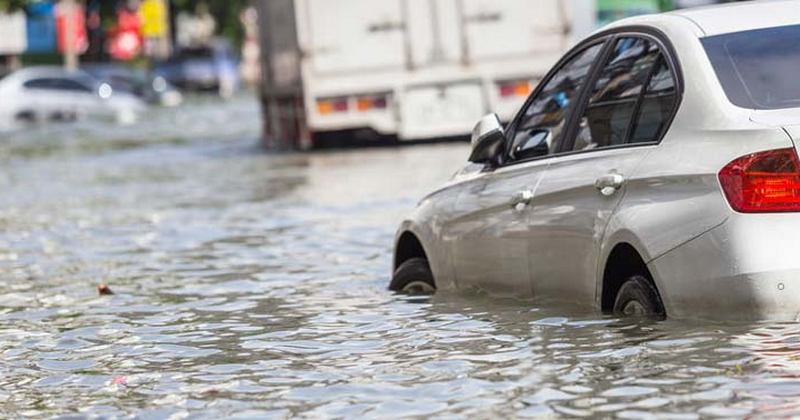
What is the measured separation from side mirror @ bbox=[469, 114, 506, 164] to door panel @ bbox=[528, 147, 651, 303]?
48cm

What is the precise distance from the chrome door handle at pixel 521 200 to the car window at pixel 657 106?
30.0 inches

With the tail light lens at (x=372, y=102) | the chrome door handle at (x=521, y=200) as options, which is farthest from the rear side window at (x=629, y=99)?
the tail light lens at (x=372, y=102)

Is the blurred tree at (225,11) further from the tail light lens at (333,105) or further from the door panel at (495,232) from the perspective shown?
the door panel at (495,232)

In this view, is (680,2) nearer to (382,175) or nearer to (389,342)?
(382,175)

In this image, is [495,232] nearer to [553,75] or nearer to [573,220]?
[553,75]

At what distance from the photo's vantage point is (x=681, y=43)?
8180mm

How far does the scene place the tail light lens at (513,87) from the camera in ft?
88.8

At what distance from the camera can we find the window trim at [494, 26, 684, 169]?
26.4 ft

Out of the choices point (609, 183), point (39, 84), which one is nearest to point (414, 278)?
point (609, 183)

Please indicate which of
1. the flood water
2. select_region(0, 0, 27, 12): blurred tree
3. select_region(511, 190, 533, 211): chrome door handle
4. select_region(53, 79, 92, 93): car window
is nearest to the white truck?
the flood water

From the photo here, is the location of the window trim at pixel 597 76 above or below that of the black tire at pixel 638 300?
above

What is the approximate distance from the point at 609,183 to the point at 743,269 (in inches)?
32.9

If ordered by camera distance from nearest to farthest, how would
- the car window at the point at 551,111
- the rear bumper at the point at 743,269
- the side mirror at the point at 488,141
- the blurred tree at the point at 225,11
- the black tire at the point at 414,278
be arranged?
the rear bumper at the point at 743,269, the car window at the point at 551,111, the side mirror at the point at 488,141, the black tire at the point at 414,278, the blurred tree at the point at 225,11

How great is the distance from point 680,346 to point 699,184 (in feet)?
2.11
